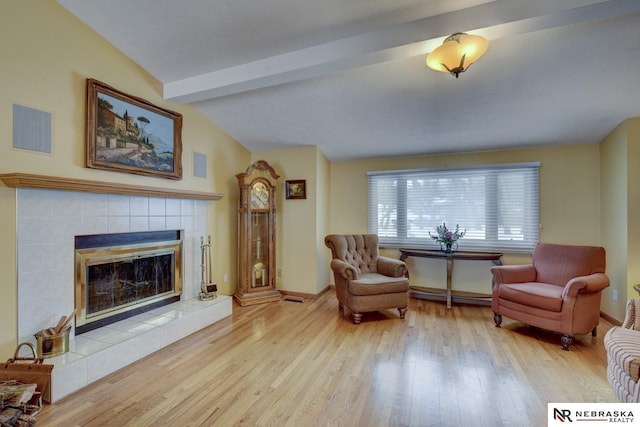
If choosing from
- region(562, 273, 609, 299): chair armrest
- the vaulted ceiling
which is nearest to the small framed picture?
the vaulted ceiling

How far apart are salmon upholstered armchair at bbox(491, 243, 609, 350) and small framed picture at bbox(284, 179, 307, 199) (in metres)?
2.60

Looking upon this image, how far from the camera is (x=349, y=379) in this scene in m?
1.99

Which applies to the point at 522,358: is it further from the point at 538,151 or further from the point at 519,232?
the point at 538,151

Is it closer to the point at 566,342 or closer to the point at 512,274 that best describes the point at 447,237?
the point at 512,274

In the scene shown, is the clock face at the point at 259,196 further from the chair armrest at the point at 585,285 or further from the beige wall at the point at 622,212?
the beige wall at the point at 622,212

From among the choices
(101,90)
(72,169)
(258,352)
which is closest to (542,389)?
(258,352)

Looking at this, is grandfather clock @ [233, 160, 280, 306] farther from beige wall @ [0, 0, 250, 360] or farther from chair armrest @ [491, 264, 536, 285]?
chair armrest @ [491, 264, 536, 285]

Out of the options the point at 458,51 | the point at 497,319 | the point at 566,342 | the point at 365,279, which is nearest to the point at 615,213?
the point at 566,342

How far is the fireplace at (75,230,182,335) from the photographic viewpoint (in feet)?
7.61

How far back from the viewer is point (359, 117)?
3150 millimetres

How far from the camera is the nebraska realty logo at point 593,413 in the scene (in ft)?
4.61

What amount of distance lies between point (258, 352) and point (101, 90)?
8.77 ft

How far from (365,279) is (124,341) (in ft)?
7.81

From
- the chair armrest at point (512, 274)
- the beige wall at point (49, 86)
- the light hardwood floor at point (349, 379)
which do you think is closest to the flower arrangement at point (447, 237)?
the chair armrest at point (512, 274)
